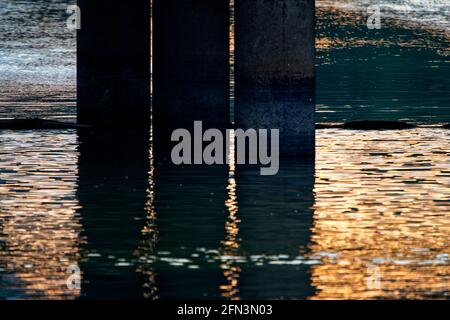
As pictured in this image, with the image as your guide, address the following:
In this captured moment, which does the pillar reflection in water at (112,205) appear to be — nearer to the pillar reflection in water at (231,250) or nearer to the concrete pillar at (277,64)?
the pillar reflection in water at (231,250)

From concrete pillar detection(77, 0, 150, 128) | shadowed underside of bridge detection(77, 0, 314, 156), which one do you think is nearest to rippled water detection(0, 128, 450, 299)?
shadowed underside of bridge detection(77, 0, 314, 156)

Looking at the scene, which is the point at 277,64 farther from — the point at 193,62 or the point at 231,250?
the point at 231,250

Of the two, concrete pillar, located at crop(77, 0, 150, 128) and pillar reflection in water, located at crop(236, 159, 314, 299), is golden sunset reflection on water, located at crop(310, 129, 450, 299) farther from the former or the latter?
concrete pillar, located at crop(77, 0, 150, 128)

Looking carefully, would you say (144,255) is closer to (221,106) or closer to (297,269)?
(297,269)

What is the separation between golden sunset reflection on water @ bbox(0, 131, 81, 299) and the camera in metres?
20.3

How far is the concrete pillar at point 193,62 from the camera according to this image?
39.6 m

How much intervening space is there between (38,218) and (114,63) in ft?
54.0

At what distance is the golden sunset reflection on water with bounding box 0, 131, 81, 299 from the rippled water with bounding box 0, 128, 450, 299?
29 millimetres

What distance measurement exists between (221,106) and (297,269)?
767 inches

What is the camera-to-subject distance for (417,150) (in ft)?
120

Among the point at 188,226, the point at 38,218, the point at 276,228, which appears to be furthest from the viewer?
the point at 38,218

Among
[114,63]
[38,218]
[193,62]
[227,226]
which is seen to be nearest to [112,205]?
[38,218]

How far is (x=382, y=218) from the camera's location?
25734mm

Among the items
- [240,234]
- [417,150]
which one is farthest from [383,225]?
[417,150]
